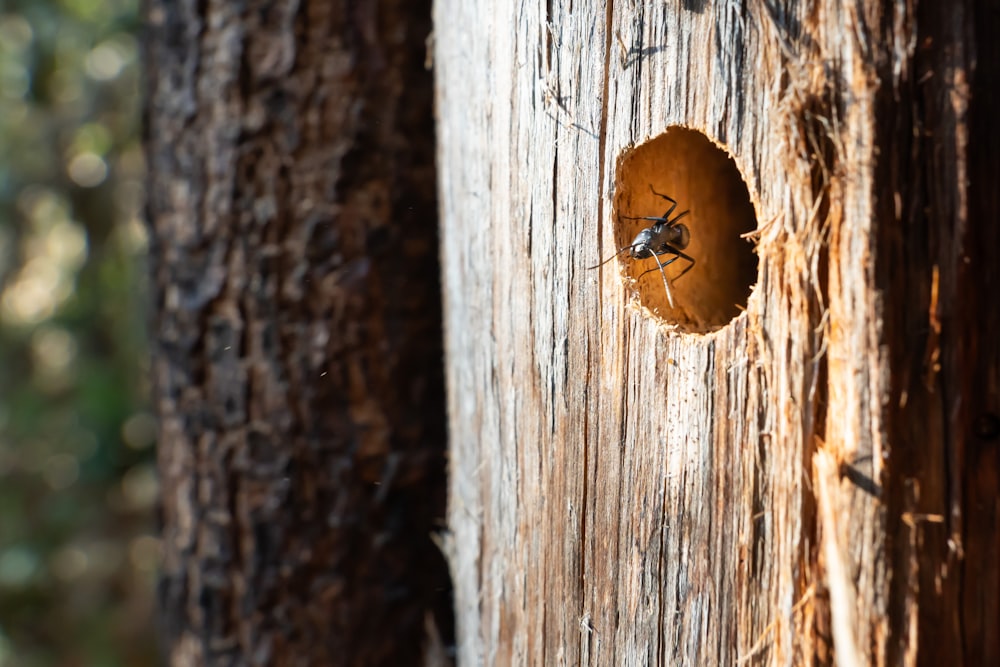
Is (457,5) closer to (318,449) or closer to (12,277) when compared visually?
(318,449)

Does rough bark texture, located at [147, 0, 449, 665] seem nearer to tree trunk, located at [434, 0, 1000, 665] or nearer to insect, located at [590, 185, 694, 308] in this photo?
tree trunk, located at [434, 0, 1000, 665]

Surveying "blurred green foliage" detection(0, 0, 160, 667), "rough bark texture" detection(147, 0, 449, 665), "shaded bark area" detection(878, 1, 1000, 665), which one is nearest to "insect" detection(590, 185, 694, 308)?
"shaded bark area" detection(878, 1, 1000, 665)

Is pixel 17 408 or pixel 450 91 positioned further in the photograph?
pixel 17 408

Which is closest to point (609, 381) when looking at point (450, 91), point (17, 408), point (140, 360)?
point (450, 91)

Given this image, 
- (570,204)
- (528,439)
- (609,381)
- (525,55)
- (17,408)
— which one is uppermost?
(525,55)

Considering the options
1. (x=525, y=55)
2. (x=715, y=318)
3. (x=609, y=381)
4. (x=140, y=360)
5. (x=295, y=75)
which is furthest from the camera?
(x=140, y=360)

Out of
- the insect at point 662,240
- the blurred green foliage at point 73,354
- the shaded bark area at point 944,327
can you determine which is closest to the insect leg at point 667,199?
the insect at point 662,240

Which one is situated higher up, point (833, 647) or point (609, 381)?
point (609, 381)

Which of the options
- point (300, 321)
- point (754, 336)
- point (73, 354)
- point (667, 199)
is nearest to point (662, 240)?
point (667, 199)
